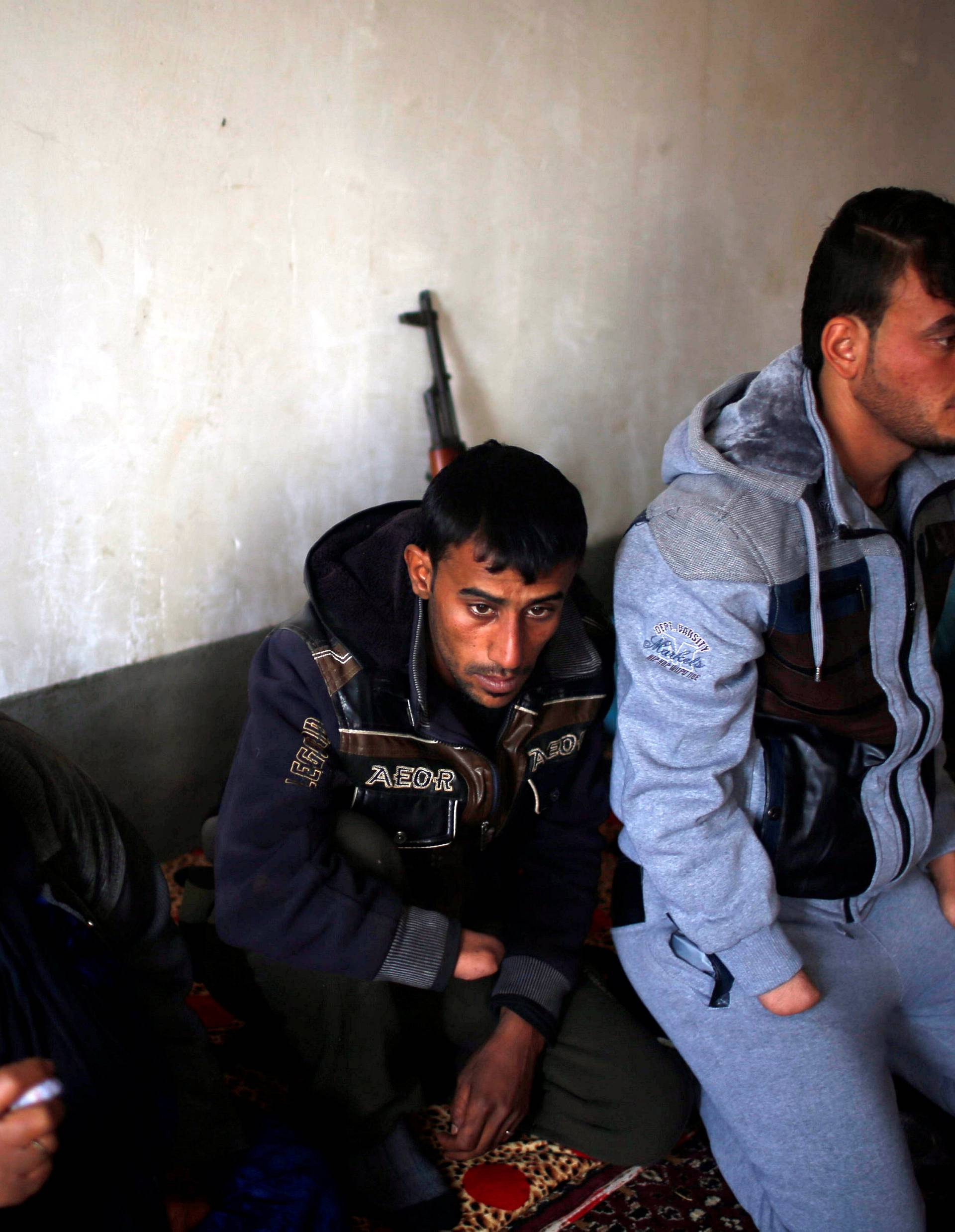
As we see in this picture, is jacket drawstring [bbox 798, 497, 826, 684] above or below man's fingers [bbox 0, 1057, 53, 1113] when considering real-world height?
above

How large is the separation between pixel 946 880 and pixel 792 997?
415mm

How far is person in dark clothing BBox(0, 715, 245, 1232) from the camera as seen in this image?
1.00 m

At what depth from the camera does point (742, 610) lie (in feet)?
4.43

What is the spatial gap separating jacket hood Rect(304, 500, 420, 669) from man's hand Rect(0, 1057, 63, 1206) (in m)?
0.66

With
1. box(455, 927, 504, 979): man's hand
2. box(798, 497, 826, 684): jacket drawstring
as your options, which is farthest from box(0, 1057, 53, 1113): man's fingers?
box(798, 497, 826, 684): jacket drawstring

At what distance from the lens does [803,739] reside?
4.69ft

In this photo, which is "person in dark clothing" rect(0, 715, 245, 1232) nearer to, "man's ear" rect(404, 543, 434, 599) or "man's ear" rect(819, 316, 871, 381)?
"man's ear" rect(404, 543, 434, 599)

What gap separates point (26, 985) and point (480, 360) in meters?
1.85

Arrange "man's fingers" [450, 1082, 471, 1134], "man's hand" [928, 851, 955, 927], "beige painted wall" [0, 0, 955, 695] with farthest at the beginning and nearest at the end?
"beige painted wall" [0, 0, 955, 695] < "man's hand" [928, 851, 955, 927] < "man's fingers" [450, 1082, 471, 1134]

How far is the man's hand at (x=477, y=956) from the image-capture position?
1429 millimetres

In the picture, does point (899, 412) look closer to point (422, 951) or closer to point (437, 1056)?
point (422, 951)

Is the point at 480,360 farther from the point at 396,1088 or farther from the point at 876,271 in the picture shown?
the point at 396,1088

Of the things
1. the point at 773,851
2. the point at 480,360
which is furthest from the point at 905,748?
the point at 480,360

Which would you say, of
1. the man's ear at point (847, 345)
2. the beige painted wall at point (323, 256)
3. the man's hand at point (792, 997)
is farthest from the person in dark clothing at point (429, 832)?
the beige painted wall at point (323, 256)
